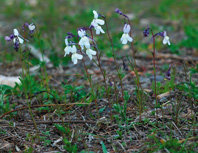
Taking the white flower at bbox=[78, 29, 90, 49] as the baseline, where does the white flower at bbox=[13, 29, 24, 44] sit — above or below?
above

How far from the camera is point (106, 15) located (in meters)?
6.29

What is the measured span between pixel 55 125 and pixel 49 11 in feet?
14.8

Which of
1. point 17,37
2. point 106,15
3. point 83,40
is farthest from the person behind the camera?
point 106,15

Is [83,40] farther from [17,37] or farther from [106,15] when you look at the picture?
[106,15]

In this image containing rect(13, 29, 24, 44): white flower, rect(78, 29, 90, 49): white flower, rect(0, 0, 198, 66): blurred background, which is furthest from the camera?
rect(0, 0, 198, 66): blurred background

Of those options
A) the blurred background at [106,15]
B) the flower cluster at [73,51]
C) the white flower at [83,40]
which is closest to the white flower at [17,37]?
the flower cluster at [73,51]

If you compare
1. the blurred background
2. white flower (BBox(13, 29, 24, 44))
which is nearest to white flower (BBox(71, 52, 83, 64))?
white flower (BBox(13, 29, 24, 44))

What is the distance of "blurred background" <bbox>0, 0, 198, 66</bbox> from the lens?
4.30 m

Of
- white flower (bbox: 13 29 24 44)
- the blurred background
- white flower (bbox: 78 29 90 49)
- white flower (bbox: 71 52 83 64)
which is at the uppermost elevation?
the blurred background

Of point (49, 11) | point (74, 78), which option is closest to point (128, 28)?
point (74, 78)

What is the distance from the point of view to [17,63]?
13.2 feet

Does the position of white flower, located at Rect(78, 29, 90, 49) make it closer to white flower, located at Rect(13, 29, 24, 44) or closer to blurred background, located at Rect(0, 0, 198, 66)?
white flower, located at Rect(13, 29, 24, 44)

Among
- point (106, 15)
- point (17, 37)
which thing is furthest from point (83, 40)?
point (106, 15)

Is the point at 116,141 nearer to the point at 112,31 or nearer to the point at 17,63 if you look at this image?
the point at 17,63
